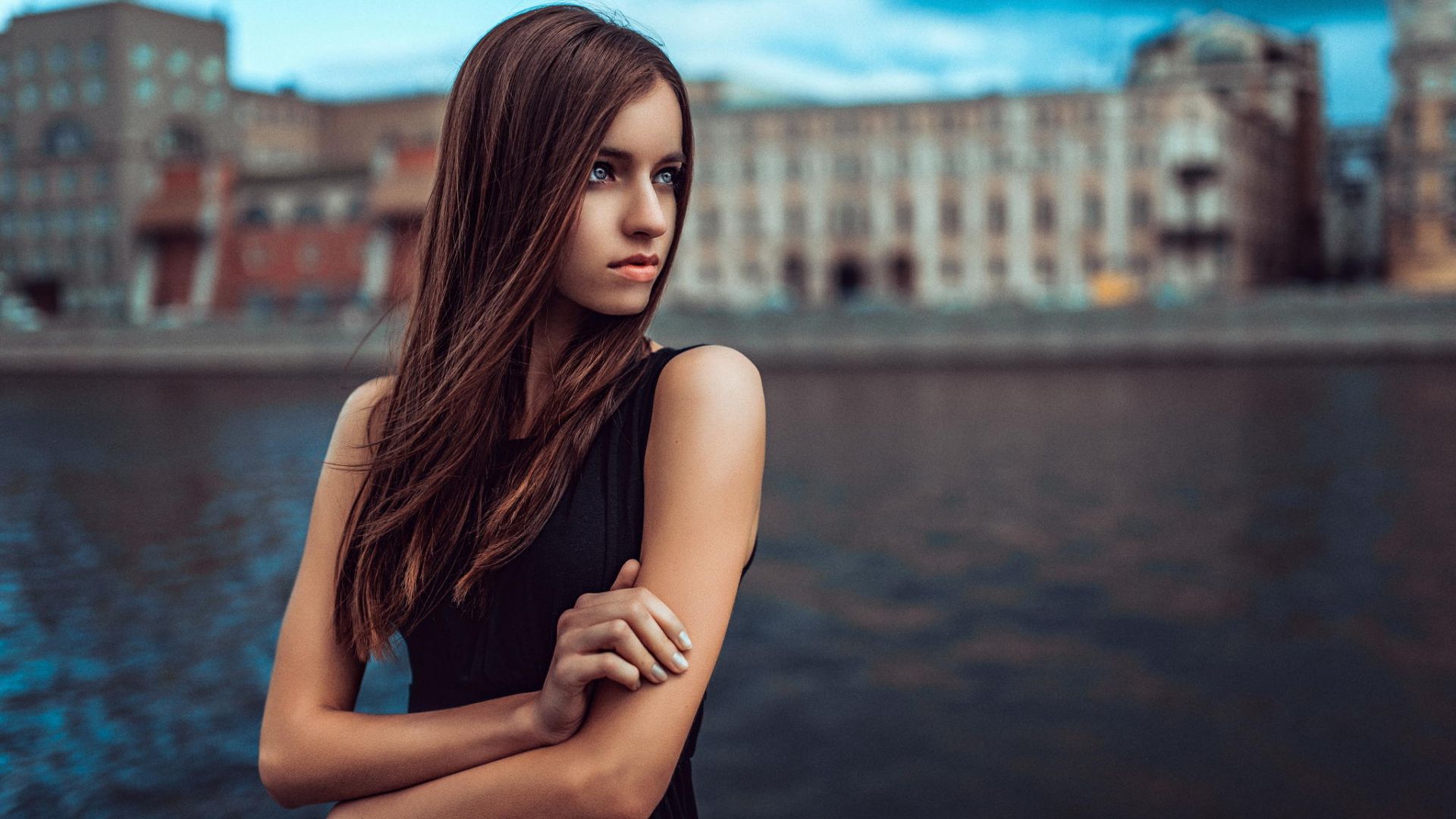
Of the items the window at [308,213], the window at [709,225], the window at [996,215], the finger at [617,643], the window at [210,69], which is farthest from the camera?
the window at [210,69]

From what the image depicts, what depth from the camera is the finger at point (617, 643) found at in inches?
60.5

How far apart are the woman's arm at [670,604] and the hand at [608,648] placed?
3 centimetres

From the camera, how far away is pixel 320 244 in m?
62.8

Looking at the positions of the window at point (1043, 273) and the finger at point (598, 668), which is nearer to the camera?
the finger at point (598, 668)

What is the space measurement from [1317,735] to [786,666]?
2.63 meters

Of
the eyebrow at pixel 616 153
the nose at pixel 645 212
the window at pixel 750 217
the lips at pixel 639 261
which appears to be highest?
the window at pixel 750 217

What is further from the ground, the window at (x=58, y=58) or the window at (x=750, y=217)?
the window at (x=58, y=58)

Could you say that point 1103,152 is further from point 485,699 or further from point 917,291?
point 485,699

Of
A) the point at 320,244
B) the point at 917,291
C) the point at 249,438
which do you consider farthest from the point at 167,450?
the point at 917,291

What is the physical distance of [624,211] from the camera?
1665 mm

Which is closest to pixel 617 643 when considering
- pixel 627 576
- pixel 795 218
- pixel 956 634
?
pixel 627 576

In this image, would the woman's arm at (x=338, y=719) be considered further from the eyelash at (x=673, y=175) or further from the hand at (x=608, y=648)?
the eyelash at (x=673, y=175)

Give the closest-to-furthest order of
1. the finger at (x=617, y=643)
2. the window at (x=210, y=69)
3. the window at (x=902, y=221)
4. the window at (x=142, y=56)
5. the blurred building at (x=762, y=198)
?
1. the finger at (x=617, y=643)
2. the blurred building at (x=762, y=198)
3. the window at (x=902, y=221)
4. the window at (x=142, y=56)
5. the window at (x=210, y=69)

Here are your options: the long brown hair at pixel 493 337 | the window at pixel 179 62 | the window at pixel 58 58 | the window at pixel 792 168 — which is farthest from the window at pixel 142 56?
the long brown hair at pixel 493 337
